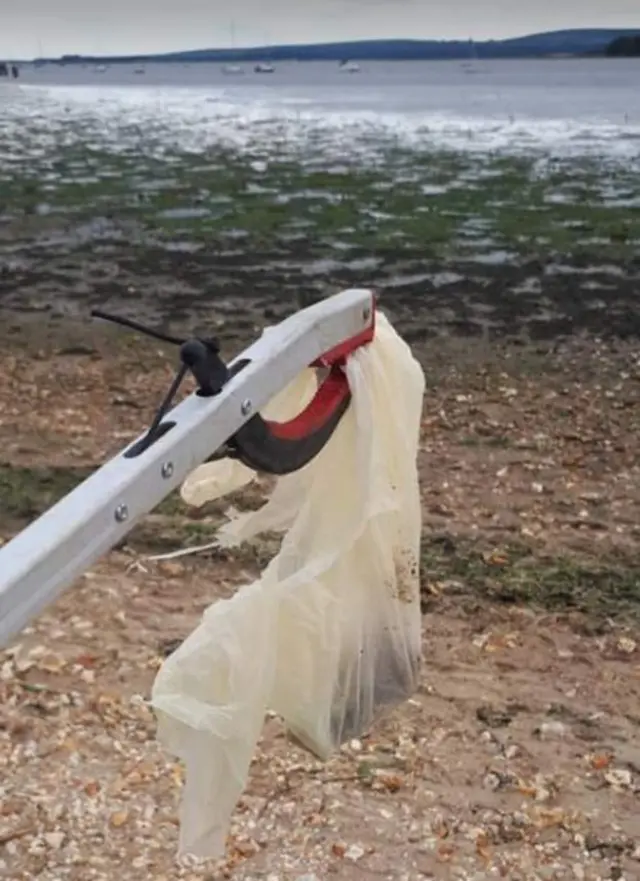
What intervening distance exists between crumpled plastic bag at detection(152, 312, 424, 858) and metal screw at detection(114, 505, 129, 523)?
668mm

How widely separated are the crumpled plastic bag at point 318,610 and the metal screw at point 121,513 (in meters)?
0.67

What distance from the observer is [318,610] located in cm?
311

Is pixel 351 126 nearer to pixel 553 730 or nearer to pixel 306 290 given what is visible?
pixel 306 290

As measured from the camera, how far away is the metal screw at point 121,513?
2.27m

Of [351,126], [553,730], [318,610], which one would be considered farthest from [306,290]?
[351,126]

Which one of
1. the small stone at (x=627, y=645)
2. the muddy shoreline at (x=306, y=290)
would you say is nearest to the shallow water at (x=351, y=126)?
the muddy shoreline at (x=306, y=290)

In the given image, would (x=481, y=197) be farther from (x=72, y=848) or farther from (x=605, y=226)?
(x=72, y=848)

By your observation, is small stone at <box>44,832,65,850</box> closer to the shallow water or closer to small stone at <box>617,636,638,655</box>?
small stone at <box>617,636,638,655</box>

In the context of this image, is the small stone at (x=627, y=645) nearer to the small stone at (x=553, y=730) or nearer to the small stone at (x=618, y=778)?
the small stone at (x=553, y=730)

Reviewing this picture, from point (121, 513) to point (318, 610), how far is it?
38.1 inches

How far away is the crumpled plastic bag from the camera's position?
2910 millimetres

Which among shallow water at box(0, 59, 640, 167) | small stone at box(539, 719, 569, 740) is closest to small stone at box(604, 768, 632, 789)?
small stone at box(539, 719, 569, 740)

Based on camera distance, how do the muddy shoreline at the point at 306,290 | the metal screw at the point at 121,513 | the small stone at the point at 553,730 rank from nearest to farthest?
1. the metal screw at the point at 121,513
2. the small stone at the point at 553,730
3. the muddy shoreline at the point at 306,290

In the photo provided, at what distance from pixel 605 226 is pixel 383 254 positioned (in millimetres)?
4856
